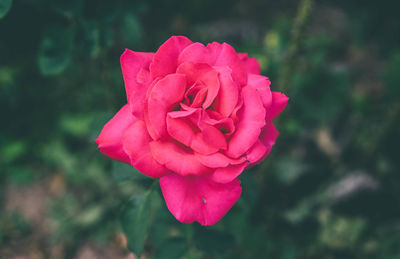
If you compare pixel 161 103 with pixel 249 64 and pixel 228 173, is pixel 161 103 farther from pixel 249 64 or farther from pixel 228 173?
pixel 249 64

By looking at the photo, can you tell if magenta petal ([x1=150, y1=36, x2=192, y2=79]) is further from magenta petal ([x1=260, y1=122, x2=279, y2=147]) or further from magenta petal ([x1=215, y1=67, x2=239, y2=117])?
magenta petal ([x1=260, y1=122, x2=279, y2=147])

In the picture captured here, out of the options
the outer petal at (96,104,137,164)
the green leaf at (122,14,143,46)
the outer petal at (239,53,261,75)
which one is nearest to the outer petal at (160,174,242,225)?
the outer petal at (96,104,137,164)

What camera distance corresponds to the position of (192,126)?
0.75 metres

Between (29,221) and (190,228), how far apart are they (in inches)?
50.8

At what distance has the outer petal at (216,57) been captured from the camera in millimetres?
777

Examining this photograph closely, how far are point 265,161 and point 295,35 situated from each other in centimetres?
66

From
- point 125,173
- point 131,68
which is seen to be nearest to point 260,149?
point 131,68

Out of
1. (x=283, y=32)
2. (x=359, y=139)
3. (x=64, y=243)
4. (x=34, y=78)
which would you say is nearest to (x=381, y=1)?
(x=283, y=32)

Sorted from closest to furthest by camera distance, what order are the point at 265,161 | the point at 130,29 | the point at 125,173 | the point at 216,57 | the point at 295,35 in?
the point at 216,57 < the point at 125,173 < the point at 295,35 < the point at 130,29 < the point at 265,161

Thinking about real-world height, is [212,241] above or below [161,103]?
below

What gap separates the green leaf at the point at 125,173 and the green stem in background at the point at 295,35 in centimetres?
79

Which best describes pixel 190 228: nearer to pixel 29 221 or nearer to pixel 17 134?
pixel 29 221

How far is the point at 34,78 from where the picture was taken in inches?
85.7

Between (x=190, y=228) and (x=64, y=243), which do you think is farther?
(x=64, y=243)
